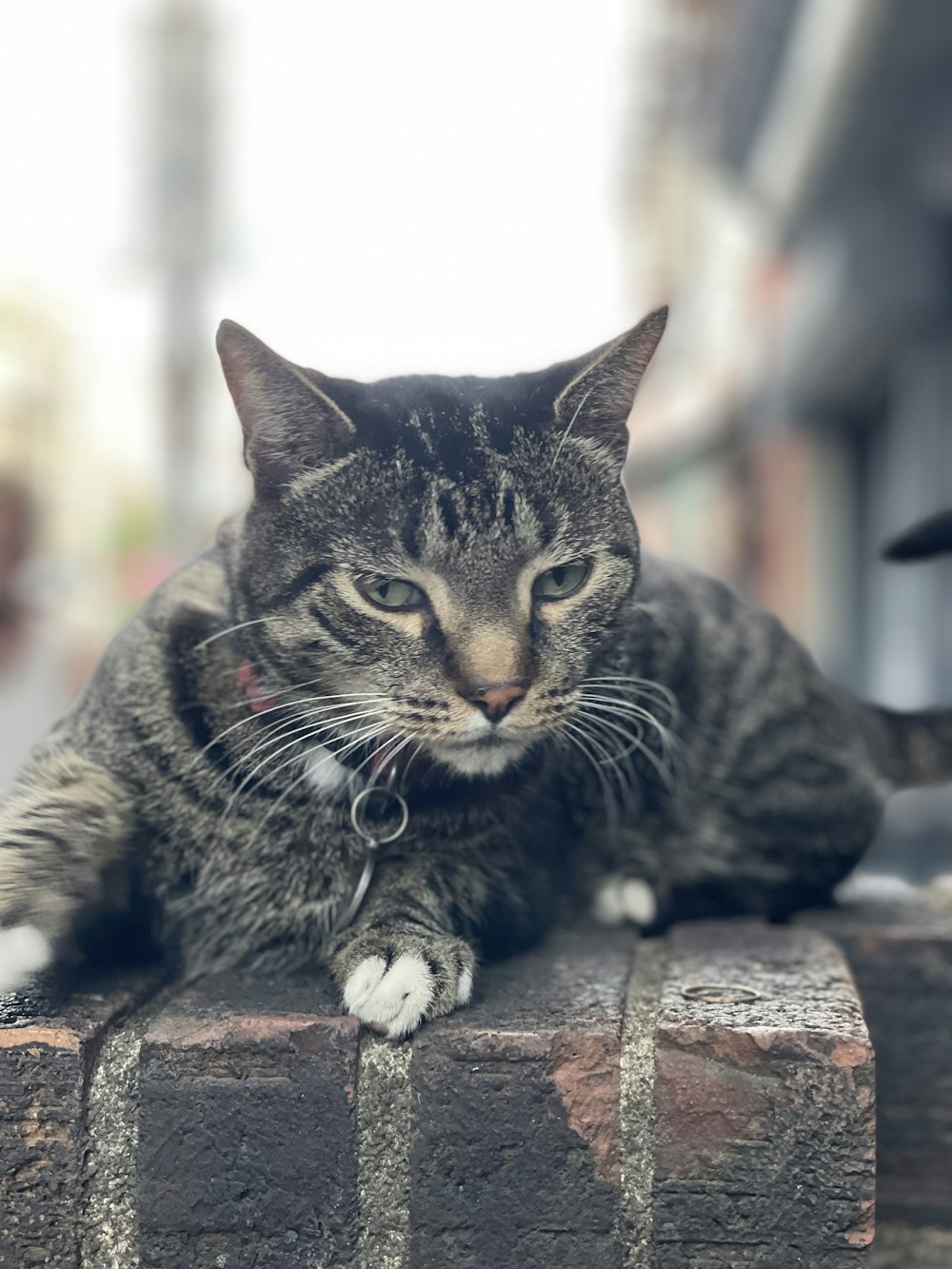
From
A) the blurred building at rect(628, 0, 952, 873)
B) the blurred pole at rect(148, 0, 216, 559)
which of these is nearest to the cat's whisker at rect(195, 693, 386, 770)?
the blurred building at rect(628, 0, 952, 873)

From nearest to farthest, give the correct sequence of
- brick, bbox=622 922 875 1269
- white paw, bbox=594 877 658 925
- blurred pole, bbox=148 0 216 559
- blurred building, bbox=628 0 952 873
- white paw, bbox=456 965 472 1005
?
brick, bbox=622 922 875 1269, white paw, bbox=456 965 472 1005, white paw, bbox=594 877 658 925, blurred building, bbox=628 0 952 873, blurred pole, bbox=148 0 216 559

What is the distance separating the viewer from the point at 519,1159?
126 cm

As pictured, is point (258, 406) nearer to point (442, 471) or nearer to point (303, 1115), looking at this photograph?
point (442, 471)

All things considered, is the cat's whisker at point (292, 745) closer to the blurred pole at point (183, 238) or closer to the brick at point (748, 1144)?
the brick at point (748, 1144)

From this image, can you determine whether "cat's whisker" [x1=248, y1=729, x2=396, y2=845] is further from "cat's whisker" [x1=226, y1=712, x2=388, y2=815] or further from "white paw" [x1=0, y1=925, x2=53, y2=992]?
"white paw" [x1=0, y1=925, x2=53, y2=992]

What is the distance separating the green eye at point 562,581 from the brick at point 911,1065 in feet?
2.08

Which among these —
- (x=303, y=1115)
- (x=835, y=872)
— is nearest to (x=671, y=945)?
(x=835, y=872)

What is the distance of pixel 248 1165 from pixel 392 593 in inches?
24.4

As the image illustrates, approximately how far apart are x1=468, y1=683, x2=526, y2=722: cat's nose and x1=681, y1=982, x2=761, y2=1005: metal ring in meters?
0.37

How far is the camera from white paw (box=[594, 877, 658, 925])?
5.78ft

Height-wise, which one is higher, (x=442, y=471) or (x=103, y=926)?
(x=442, y=471)

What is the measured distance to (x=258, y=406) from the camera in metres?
1.42

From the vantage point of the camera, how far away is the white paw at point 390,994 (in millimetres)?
1312

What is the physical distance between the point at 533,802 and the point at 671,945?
10.5 inches
